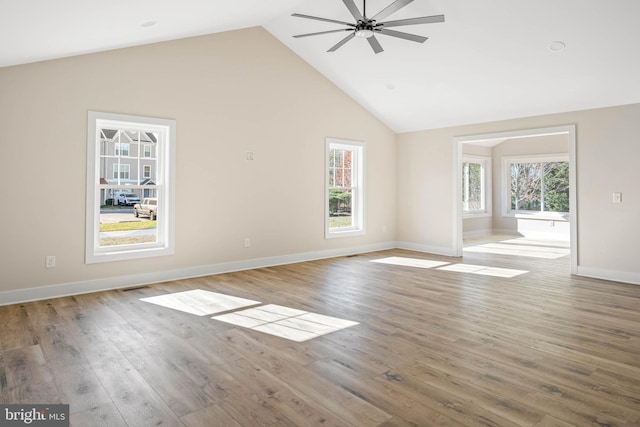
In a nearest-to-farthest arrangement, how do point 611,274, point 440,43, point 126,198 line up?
1. point 126,198
2. point 440,43
3. point 611,274

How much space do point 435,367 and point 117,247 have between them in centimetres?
416

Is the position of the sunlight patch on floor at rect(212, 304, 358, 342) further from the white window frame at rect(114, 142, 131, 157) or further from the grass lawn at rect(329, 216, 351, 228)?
the grass lawn at rect(329, 216, 351, 228)

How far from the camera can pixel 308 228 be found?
22.6 feet

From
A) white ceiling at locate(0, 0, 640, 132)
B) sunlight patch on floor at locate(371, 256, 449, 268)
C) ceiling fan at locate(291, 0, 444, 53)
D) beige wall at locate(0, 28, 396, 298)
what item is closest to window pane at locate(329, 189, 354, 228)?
beige wall at locate(0, 28, 396, 298)

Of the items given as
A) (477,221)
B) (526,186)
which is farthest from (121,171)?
(526,186)

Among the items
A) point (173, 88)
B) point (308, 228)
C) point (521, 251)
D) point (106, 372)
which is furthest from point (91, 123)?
point (521, 251)

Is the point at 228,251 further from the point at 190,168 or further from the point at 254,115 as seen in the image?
the point at 254,115

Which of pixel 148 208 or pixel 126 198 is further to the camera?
pixel 148 208

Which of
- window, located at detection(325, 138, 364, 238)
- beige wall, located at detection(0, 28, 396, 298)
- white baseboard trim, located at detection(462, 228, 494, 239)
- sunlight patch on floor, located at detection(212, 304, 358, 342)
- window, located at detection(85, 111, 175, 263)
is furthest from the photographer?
white baseboard trim, located at detection(462, 228, 494, 239)

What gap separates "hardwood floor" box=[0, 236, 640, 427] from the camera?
7.05 ft

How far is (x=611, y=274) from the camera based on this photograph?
212 inches

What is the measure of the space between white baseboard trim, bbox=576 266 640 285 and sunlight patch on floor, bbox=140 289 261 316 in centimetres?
469

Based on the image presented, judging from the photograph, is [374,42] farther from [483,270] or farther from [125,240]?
[125,240]

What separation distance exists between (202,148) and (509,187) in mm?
8884
